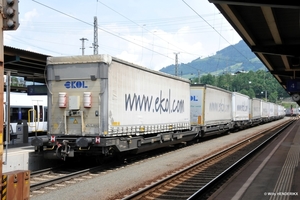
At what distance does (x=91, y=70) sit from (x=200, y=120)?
11.4 m

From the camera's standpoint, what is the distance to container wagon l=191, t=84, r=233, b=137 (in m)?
22.1

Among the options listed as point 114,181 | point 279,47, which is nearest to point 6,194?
point 114,181

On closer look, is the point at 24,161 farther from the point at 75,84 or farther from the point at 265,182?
the point at 265,182

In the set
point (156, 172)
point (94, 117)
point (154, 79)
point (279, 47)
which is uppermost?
point (279, 47)

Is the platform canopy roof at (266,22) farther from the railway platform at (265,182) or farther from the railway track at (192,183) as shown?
the railway track at (192,183)

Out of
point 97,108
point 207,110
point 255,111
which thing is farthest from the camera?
point 255,111

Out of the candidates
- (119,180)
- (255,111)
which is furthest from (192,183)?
(255,111)

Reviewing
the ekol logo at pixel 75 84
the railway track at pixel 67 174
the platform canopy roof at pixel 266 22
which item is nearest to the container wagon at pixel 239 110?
the platform canopy roof at pixel 266 22

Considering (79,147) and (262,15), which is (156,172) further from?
(262,15)

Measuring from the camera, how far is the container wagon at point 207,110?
22.1 m

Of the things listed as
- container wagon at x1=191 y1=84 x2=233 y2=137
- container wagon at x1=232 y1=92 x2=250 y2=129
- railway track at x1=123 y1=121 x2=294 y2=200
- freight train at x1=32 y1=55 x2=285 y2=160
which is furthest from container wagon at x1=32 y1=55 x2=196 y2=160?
container wagon at x1=232 y1=92 x2=250 y2=129

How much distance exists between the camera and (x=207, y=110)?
23.1m

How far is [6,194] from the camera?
205 inches

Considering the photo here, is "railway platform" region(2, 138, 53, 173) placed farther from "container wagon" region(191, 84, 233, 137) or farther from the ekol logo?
"container wagon" region(191, 84, 233, 137)
